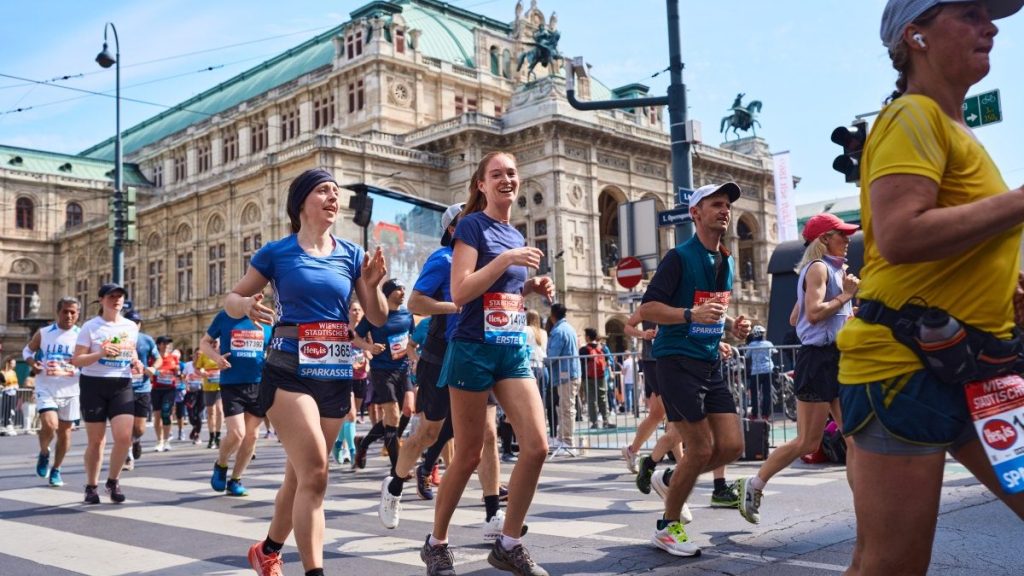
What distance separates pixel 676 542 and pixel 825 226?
2326 millimetres

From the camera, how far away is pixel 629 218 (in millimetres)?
15039

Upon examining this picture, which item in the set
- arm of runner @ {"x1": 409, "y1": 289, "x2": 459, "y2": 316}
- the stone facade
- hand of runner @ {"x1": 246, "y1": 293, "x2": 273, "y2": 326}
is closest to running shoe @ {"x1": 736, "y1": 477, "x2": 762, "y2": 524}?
arm of runner @ {"x1": 409, "y1": 289, "x2": 459, "y2": 316}

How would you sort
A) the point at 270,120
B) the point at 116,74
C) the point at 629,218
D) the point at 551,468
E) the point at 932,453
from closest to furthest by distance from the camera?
the point at 932,453 → the point at 551,468 → the point at 629,218 → the point at 116,74 → the point at 270,120

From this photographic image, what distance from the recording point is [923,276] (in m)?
2.43

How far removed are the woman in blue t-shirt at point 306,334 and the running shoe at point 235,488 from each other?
439cm

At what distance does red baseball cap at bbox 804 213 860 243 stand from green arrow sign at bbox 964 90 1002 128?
20.4ft

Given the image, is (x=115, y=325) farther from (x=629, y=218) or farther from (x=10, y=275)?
(x=10, y=275)

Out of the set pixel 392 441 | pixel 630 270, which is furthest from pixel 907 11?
pixel 630 270

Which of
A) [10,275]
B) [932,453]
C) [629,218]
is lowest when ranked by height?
[932,453]

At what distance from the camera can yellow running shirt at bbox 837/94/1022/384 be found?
2.40m

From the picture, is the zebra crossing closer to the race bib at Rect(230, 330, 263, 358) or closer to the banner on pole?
the race bib at Rect(230, 330, 263, 358)

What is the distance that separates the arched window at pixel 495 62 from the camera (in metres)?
54.9

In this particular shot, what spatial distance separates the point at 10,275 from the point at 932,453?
241 feet

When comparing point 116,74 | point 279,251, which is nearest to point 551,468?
point 279,251
